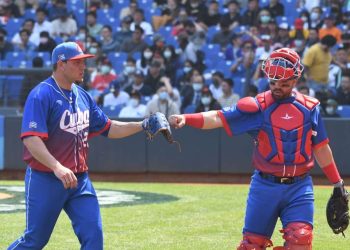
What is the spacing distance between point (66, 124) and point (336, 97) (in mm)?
10574

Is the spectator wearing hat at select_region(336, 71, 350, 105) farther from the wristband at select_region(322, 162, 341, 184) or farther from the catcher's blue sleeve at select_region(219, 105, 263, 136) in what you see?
the catcher's blue sleeve at select_region(219, 105, 263, 136)

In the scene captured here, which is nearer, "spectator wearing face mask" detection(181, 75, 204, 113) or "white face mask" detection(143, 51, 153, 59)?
"spectator wearing face mask" detection(181, 75, 204, 113)

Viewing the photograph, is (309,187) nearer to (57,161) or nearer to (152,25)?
(57,161)

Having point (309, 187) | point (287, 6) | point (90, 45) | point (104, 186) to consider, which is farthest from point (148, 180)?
point (309, 187)

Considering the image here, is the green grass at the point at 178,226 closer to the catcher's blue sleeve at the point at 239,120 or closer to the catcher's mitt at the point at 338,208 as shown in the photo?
the catcher's mitt at the point at 338,208

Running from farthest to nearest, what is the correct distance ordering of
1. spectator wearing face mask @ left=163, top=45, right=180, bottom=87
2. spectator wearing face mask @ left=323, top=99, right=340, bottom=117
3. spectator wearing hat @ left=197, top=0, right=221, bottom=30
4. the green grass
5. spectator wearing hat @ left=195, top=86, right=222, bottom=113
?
1. spectator wearing hat @ left=197, top=0, right=221, bottom=30
2. spectator wearing face mask @ left=163, top=45, right=180, bottom=87
3. spectator wearing hat @ left=195, top=86, right=222, bottom=113
4. spectator wearing face mask @ left=323, top=99, right=340, bottom=117
5. the green grass

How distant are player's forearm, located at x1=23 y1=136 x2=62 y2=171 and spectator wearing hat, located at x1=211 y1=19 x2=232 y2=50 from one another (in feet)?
43.6

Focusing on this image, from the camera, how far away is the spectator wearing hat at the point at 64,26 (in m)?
20.4

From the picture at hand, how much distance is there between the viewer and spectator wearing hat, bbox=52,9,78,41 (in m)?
20.4

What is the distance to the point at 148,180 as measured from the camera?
1638 cm

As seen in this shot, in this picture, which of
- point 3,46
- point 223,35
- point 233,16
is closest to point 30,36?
point 3,46

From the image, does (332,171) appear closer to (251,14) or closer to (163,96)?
(163,96)

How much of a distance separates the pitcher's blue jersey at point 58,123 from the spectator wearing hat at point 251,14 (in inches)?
509

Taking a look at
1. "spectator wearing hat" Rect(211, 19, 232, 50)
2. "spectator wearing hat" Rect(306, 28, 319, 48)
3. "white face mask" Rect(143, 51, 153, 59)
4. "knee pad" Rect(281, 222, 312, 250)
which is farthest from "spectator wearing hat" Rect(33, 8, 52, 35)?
"knee pad" Rect(281, 222, 312, 250)
